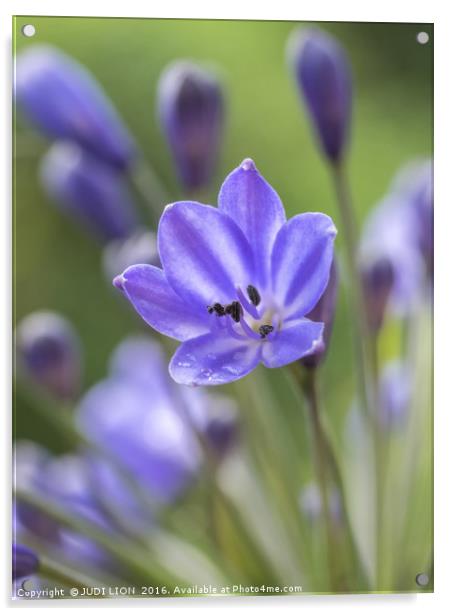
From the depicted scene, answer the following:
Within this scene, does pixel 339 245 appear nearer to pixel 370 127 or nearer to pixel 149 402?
pixel 370 127

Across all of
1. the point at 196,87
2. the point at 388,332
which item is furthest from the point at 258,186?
the point at 388,332

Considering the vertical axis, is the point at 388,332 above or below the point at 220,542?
above

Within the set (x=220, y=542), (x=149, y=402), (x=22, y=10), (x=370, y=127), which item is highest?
(x=22, y=10)

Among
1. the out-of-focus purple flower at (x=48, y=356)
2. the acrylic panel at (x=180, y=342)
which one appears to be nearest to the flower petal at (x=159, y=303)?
the acrylic panel at (x=180, y=342)

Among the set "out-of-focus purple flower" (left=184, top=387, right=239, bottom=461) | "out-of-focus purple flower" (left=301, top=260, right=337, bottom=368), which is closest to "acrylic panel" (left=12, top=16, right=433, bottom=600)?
"out-of-focus purple flower" (left=184, top=387, right=239, bottom=461)

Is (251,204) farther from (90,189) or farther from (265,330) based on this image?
(90,189)

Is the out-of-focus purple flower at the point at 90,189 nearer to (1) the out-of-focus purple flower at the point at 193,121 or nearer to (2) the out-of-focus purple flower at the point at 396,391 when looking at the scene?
(1) the out-of-focus purple flower at the point at 193,121

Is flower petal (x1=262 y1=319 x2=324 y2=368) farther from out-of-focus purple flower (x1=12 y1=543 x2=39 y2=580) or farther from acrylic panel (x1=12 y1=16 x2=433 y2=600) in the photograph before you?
out-of-focus purple flower (x1=12 y1=543 x2=39 y2=580)
